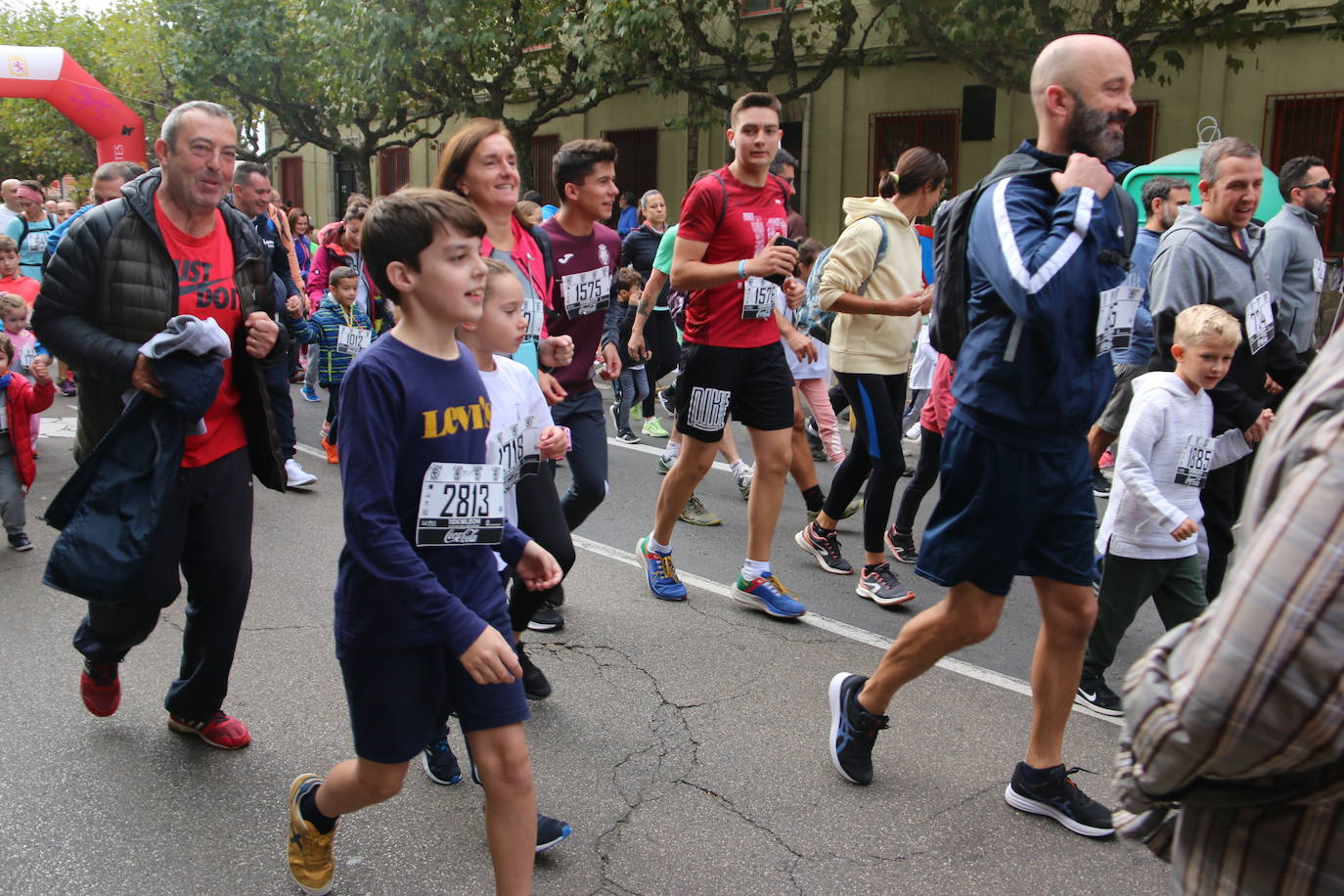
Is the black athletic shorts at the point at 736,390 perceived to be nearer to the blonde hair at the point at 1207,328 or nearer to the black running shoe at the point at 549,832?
the blonde hair at the point at 1207,328

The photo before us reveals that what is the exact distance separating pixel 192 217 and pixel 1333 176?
572 inches

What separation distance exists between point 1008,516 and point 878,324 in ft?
8.27

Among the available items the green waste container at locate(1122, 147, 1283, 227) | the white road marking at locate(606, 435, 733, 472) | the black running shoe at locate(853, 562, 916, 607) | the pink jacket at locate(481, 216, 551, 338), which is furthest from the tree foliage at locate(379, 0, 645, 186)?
the pink jacket at locate(481, 216, 551, 338)

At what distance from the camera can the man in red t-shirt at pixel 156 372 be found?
10.8ft

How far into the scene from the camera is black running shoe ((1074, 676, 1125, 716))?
4059 mm

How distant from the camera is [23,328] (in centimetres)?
730

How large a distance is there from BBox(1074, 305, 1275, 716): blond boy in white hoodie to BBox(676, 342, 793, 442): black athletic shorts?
145 centimetres

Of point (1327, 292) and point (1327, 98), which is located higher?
point (1327, 98)

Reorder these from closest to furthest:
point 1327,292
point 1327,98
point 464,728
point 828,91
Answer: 1. point 464,728
2. point 1327,292
3. point 1327,98
4. point 828,91

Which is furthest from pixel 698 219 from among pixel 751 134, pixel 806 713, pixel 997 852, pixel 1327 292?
pixel 1327 292

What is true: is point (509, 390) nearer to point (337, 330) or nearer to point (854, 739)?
point (854, 739)

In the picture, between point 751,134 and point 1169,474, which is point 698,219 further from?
point 1169,474

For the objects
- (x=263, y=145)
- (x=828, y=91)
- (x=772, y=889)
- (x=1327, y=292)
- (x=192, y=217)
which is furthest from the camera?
(x=263, y=145)

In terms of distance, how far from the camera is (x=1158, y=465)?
4117 mm
